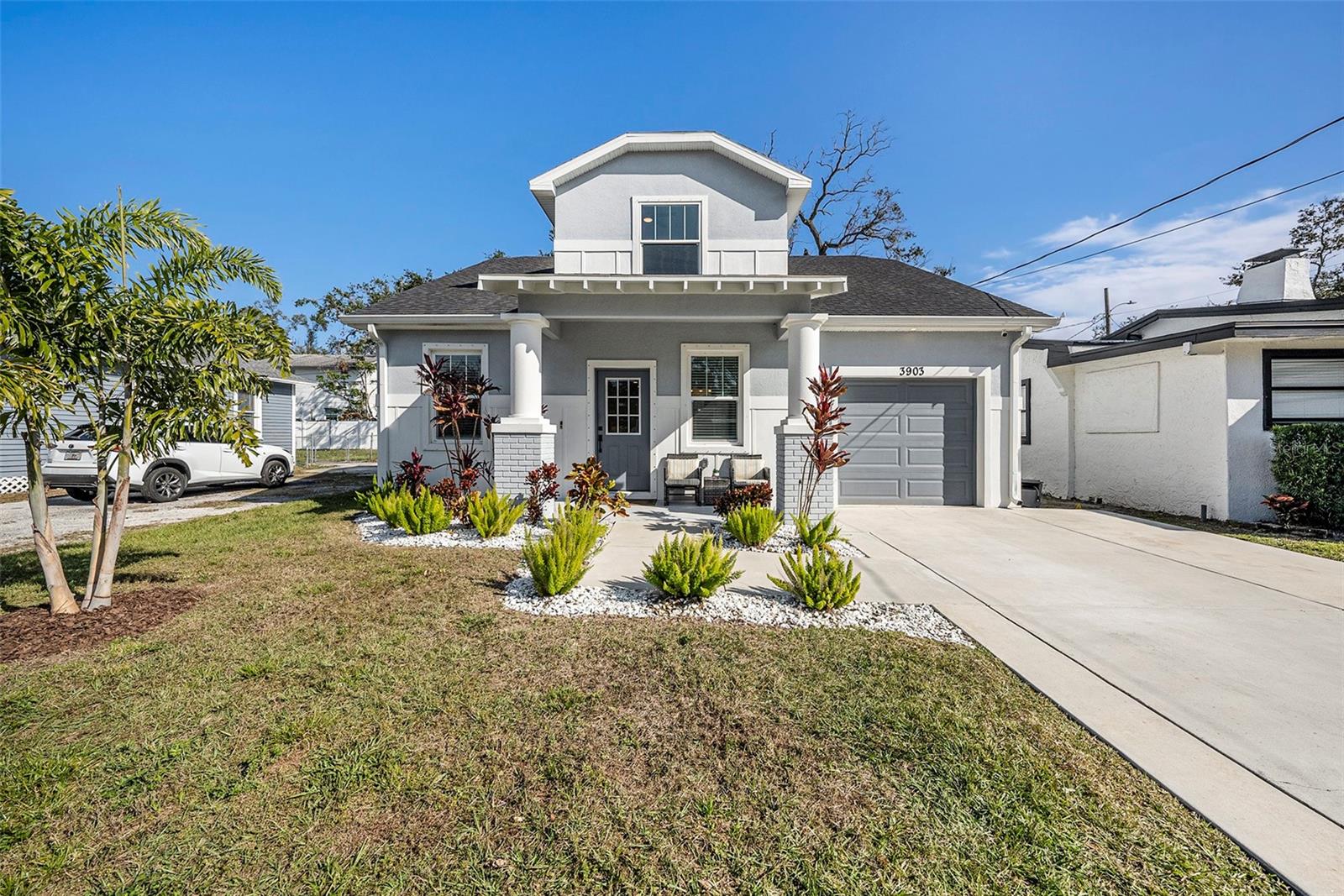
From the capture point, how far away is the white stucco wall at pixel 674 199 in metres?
8.77

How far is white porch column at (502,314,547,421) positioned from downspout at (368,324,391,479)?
332 centimetres

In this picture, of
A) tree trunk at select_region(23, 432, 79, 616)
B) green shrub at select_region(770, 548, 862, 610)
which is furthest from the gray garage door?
tree trunk at select_region(23, 432, 79, 616)

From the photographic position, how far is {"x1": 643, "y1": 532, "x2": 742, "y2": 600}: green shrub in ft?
14.0

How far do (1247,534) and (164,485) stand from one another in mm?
18267

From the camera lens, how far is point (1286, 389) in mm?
8203

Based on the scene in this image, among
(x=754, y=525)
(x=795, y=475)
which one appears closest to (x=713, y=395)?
(x=795, y=475)

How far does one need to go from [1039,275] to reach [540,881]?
2331 cm

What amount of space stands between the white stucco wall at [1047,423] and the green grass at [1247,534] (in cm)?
147

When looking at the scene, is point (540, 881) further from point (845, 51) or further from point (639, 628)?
point (845, 51)

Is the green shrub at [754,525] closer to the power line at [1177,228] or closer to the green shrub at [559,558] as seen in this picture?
the green shrub at [559,558]

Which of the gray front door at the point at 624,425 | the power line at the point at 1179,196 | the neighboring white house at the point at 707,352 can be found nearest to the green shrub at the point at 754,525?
the neighboring white house at the point at 707,352

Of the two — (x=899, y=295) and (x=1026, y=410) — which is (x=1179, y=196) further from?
(x=899, y=295)

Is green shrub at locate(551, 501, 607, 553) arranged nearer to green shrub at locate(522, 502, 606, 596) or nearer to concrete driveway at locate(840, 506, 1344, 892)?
green shrub at locate(522, 502, 606, 596)

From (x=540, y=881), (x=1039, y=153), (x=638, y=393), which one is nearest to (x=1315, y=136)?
(x=1039, y=153)
